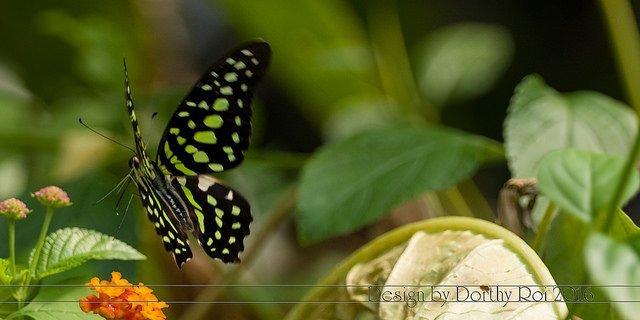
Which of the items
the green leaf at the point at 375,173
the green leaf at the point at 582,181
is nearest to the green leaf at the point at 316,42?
the green leaf at the point at 375,173

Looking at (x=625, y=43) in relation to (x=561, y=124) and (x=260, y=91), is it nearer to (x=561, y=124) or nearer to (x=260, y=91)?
(x=561, y=124)

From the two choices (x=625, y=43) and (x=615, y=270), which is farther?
(x=625, y=43)

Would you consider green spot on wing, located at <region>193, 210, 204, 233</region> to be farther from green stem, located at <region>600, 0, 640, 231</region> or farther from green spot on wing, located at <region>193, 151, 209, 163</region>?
green stem, located at <region>600, 0, 640, 231</region>

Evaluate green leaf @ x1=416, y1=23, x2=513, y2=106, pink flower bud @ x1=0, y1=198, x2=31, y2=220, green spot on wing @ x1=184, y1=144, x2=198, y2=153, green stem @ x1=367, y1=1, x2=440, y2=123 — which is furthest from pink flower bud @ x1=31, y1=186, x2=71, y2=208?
green leaf @ x1=416, y1=23, x2=513, y2=106

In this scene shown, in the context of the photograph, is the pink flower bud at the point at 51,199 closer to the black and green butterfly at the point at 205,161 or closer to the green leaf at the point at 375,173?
→ the black and green butterfly at the point at 205,161

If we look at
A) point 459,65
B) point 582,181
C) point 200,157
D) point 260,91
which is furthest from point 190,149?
point 260,91
